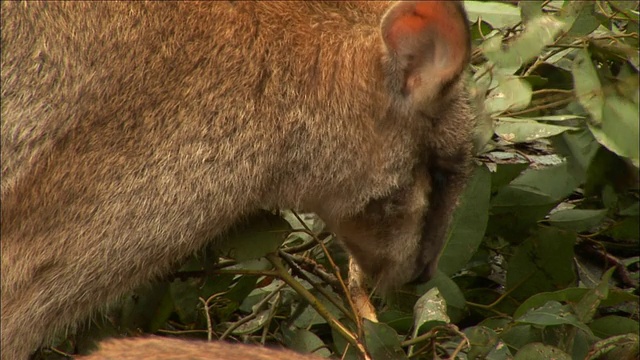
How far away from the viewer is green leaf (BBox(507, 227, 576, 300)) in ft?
14.2

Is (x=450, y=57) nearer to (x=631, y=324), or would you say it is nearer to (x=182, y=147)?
(x=182, y=147)

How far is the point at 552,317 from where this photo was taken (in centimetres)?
373

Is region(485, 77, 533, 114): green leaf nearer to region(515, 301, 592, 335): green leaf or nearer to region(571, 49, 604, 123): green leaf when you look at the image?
region(571, 49, 604, 123): green leaf

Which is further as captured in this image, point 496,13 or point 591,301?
point 496,13

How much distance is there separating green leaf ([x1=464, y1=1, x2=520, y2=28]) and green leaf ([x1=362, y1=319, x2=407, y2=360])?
1.47m

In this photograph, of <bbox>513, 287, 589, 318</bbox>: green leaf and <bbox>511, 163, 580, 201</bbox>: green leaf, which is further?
<bbox>511, 163, 580, 201</bbox>: green leaf

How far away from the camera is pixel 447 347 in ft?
12.8

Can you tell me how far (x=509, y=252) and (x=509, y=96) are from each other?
841 mm

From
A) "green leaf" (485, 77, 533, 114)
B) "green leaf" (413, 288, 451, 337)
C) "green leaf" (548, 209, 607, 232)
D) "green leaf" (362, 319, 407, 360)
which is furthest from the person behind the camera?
"green leaf" (548, 209, 607, 232)

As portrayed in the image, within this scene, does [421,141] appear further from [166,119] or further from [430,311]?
[166,119]

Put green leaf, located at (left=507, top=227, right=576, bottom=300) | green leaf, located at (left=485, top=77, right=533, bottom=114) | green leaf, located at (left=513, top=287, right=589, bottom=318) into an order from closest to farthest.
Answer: green leaf, located at (left=513, top=287, right=589, bottom=318), green leaf, located at (left=485, top=77, right=533, bottom=114), green leaf, located at (left=507, top=227, right=576, bottom=300)

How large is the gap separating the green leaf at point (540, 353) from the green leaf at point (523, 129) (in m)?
0.89

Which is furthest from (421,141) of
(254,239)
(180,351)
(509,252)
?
(180,351)

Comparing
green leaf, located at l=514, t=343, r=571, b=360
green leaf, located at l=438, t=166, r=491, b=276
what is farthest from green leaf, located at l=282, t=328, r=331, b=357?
green leaf, located at l=514, t=343, r=571, b=360
